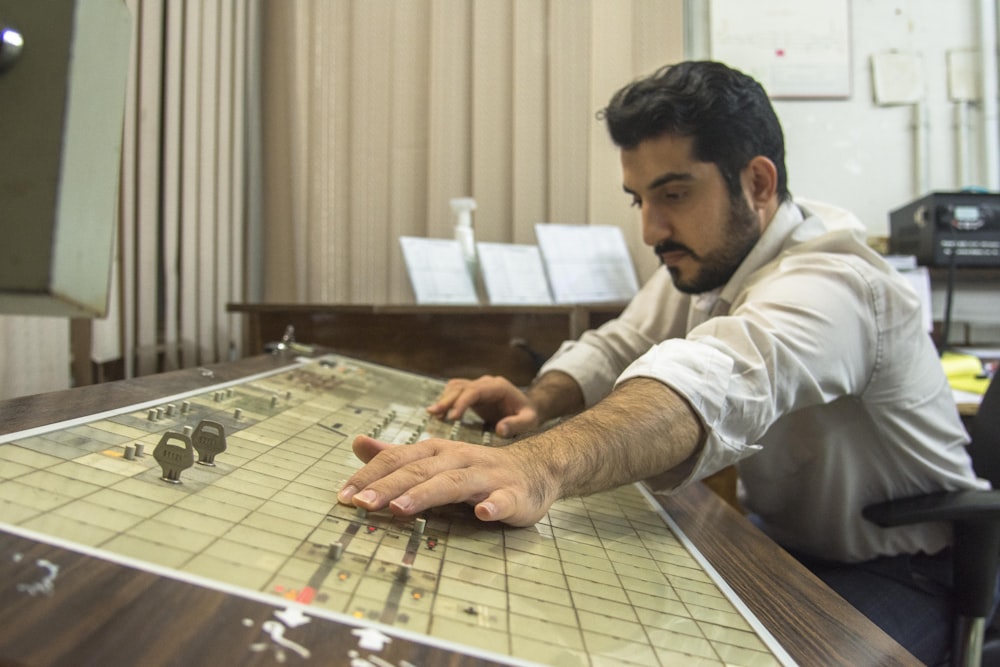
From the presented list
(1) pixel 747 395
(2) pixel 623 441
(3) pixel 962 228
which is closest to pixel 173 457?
(2) pixel 623 441

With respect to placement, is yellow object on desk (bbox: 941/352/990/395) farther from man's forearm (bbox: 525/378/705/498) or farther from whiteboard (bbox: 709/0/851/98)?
man's forearm (bbox: 525/378/705/498)

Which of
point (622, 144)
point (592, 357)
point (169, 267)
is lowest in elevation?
point (592, 357)

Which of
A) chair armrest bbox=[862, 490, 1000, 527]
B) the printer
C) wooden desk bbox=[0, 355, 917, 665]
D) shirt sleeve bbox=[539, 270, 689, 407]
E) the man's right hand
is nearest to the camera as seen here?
wooden desk bbox=[0, 355, 917, 665]

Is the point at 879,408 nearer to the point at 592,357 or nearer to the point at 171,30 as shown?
the point at 592,357

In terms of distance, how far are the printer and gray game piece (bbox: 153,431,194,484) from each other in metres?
2.10

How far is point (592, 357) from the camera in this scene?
1.30 metres

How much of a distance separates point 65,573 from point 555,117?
2052mm

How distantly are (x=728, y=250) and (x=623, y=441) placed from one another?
1.98 feet

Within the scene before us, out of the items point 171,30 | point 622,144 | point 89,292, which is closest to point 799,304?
point 622,144

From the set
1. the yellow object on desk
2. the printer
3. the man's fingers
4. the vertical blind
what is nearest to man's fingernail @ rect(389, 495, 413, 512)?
the man's fingers

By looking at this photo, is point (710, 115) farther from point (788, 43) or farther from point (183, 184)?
point (788, 43)

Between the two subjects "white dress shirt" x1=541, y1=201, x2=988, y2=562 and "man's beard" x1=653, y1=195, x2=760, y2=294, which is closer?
"white dress shirt" x1=541, y1=201, x2=988, y2=562

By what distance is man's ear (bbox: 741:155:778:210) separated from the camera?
41.8 inches

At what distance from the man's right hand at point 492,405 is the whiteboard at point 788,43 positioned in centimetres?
178
